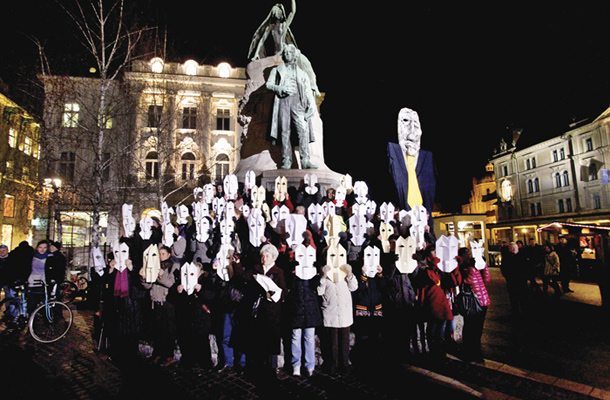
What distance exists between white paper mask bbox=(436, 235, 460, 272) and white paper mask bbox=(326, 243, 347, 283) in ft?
4.84

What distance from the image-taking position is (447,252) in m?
5.29

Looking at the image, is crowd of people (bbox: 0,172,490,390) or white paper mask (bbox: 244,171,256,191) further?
white paper mask (bbox: 244,171,256,191)

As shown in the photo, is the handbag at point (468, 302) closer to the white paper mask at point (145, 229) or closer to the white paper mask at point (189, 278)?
the white paper mask at point (189, 278)

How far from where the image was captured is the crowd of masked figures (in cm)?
517

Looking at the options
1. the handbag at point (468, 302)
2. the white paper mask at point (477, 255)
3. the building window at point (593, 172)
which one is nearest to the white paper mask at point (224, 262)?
the handbag at point (468, 302)

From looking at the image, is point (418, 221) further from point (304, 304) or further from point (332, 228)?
point (304, 304)

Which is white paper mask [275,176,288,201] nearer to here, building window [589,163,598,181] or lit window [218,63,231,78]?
lit window [218,63,231,78]

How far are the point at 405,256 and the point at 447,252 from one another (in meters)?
0.61

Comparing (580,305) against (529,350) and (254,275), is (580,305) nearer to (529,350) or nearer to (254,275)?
(529,350)

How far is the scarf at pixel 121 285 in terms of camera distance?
218 inches

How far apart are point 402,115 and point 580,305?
7003 mm

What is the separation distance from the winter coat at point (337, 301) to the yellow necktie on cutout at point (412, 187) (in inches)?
206

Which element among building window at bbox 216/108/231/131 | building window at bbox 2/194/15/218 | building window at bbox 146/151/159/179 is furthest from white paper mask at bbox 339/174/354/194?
building window at bbox 2/194/15/218

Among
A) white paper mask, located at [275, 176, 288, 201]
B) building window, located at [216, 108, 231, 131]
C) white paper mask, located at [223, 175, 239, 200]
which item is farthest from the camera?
building window, located at [216, 108, 231, 131]
